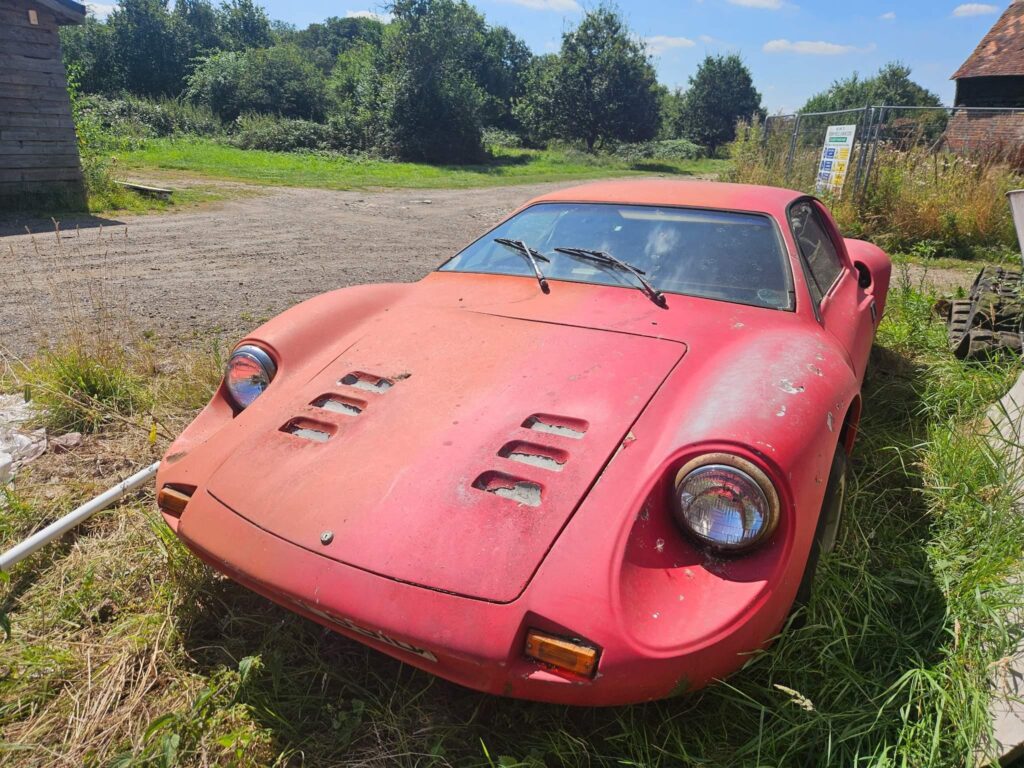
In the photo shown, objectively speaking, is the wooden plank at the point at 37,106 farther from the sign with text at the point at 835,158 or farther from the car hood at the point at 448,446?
the sign with text at the point at 835,158

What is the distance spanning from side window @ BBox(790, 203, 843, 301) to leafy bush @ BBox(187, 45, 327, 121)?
29.0 metres

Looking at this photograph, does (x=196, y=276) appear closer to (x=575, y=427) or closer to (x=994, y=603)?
(x=575, y=427)

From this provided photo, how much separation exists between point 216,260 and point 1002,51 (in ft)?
85.4

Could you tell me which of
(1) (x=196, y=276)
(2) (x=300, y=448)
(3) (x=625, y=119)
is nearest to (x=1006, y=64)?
(3) (x=625, y=119)

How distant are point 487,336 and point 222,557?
3.82 ft

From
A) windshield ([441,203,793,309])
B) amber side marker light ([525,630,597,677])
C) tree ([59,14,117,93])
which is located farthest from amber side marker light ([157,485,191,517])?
tree ([59,14,117,93])

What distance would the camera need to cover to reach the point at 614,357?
2193 mm

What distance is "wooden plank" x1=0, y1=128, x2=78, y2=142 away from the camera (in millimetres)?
9820

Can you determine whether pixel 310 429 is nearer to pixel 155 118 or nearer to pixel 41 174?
pixel 41 174

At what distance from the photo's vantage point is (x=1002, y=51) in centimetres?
2150

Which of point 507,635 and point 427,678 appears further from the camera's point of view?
point 427,678

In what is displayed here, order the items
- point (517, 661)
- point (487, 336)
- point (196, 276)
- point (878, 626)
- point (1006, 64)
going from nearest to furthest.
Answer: point (517, 661)
point (878, 626)
point (487, 336)
point (196, 276)
point (1006, 64)

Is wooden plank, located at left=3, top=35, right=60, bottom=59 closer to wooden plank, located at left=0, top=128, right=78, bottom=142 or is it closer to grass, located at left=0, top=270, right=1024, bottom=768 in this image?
wooden plank, located at left=0, top=128, right=78, bottom=142

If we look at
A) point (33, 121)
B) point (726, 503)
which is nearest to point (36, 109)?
point (33, 121)
